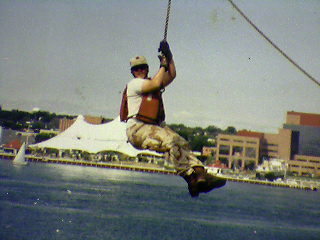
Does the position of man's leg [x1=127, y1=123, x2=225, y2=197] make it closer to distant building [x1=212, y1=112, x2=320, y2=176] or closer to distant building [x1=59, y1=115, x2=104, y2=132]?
distant building [x1=212, y1=112, x2=320, y2=176]

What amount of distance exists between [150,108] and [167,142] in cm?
25

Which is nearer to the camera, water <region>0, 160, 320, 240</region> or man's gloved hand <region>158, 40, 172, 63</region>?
man's gloved hand <region>158, 40, 172, 63</region>

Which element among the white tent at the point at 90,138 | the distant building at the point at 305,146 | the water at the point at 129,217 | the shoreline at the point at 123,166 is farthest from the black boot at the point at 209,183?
the distant building at the point at 305,146

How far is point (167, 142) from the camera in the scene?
3.17 m

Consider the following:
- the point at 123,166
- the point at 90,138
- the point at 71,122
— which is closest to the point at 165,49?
the point at 90,138

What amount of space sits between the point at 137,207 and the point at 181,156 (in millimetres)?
33896

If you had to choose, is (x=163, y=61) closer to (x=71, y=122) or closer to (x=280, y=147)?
(x=71, y=122)

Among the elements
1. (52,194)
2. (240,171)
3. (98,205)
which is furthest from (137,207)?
(240,171)

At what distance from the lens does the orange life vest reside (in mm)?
3068

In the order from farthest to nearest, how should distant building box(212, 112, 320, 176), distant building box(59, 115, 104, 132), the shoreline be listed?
the shoreline → distant building box(59, 115, 104, 132) → distant building box(212, 112, 320, 176)

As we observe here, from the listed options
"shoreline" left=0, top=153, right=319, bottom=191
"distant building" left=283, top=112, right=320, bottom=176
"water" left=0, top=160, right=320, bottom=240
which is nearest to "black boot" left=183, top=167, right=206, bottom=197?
"water" left=0, top=160, right=320, bottom=240

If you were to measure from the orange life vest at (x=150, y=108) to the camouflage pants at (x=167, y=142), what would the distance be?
6 centimetres

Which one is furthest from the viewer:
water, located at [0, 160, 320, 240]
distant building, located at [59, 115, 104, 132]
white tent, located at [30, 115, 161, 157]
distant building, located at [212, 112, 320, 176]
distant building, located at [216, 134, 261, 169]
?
distant building, located at [59, 115, 104, 132]

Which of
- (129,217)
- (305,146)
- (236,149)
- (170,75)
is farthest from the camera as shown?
(236,149)
